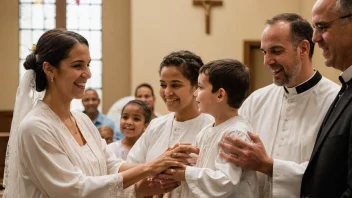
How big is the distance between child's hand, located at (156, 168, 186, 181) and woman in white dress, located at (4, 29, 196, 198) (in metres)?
A: 0.03

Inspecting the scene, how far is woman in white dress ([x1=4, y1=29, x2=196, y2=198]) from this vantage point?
9.71 ft

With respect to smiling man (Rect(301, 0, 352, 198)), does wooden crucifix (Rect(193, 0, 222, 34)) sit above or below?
above

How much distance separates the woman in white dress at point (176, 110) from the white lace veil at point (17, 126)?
80 centimetres

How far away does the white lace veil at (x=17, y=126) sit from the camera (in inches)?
120

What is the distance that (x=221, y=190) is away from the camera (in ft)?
9.37

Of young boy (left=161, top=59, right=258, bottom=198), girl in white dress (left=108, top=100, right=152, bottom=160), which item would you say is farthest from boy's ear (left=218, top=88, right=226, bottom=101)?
girl in white dress (left=108, top=100, right=152, bottom=160)

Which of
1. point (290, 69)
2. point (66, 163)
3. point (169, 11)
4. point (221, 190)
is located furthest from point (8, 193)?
point (169, 11)

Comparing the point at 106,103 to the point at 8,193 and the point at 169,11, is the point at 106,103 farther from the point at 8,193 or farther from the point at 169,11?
the point at 8,193

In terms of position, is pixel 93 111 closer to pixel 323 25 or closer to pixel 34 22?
pixel 34 22

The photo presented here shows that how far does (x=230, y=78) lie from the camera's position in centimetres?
303

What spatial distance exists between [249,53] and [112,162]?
7091 millimetres

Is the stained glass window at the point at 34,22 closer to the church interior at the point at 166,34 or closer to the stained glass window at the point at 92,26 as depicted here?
the church interior at the point at 166,34

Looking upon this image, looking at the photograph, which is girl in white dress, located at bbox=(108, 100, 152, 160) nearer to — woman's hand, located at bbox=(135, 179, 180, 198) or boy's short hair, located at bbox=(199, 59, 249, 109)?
woman's hand, located at bbox=(135, 179, 180, 198)

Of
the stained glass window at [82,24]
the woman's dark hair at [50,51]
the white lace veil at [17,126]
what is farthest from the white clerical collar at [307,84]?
the stained glass window at [82,24]
